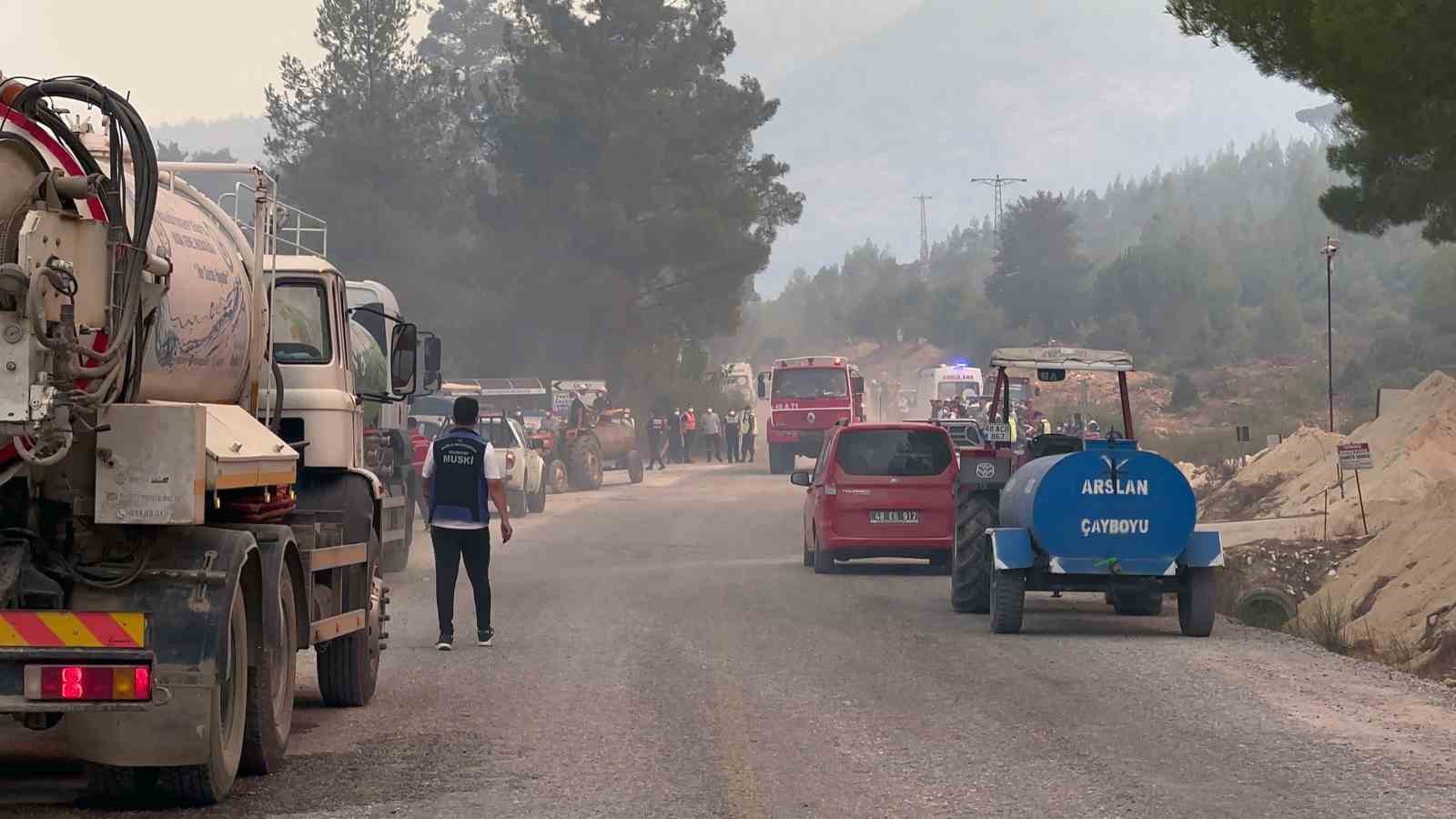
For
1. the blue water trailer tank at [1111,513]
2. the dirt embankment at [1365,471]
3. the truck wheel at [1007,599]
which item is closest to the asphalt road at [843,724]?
the truck wheel at [1007,599]

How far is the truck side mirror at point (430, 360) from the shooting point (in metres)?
14.8

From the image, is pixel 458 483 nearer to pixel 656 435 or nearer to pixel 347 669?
pixel 347 669

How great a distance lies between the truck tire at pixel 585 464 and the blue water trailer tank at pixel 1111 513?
1125 inches

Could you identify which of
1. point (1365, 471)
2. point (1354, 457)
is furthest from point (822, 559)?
point (1365, 471)

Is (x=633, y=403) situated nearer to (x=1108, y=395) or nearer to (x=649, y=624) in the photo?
(x=1108, y=395)

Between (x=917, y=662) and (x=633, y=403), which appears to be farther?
(x=633, y=403)

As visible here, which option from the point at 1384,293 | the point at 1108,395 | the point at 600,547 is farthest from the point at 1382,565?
the point at 1384,293

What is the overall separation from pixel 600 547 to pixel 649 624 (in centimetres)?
1062

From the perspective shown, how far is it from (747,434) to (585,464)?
67.3ft

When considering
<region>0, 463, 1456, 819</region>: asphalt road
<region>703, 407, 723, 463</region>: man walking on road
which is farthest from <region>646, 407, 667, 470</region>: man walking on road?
<region>0, 463, 1456, 819</region>: asphalt road

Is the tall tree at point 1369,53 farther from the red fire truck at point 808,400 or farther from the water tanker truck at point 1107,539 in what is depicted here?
the red fire truck at point 808,400

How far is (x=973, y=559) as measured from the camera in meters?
17.4

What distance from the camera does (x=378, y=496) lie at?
40.1 ft

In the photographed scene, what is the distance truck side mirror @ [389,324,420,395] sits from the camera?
45.1 ft
